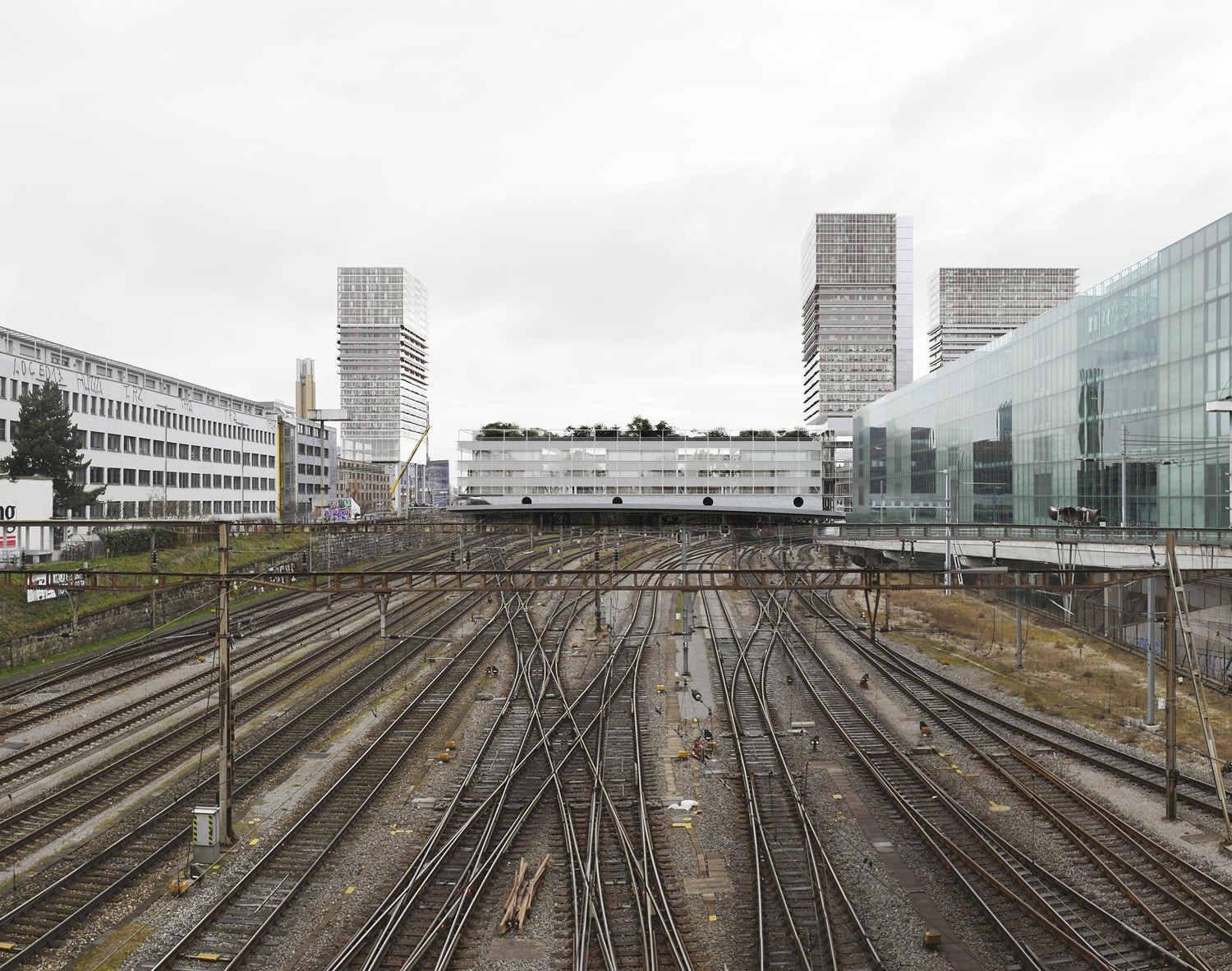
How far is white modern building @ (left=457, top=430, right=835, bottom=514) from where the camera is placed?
270ft

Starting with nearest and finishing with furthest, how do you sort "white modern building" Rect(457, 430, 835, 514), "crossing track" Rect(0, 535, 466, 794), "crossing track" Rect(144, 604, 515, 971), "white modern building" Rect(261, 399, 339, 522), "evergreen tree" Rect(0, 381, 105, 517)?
"crossing track" Rect(144, 604, 515, 971)
"crossing track" Rect(0, 535, 466, 794)
"evergreen tree" Rect(0, 381, 105, 517)
"white modern building" Rect(457, 430, 835, 514)
"white modern building" Rect(261, 399, 339, 522)

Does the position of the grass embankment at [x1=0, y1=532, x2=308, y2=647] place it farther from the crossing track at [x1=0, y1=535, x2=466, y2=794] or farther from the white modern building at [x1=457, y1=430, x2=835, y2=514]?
the white modern building at [x1=457, y1=430, x2=835, y2=514]

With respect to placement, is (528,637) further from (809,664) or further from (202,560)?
(202,560)

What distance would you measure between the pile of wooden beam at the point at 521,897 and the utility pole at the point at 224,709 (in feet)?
18.2

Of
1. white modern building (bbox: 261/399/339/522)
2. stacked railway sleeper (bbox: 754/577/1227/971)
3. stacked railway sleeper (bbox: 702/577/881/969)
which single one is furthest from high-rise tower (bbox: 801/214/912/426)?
stacked railway sleeper (bbox: 754/577/1227/971)

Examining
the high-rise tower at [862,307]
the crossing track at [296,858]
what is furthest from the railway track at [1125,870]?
the high-rise tower at [862,307]

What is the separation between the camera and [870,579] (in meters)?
16.6

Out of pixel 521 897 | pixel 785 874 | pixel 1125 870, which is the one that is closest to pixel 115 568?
pixel 521 897

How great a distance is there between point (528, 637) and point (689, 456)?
5081 centimetres

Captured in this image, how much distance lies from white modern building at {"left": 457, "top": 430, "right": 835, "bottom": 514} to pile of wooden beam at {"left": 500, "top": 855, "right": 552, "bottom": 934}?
68640 mm

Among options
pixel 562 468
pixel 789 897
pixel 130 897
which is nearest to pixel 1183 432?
pixel 789 897

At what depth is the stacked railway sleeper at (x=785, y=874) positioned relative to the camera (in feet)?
36.6

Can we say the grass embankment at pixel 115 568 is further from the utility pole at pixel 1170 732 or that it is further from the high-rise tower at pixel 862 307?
the high-rise tower at pixel 862 307

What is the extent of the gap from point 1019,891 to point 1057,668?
60.0ft
